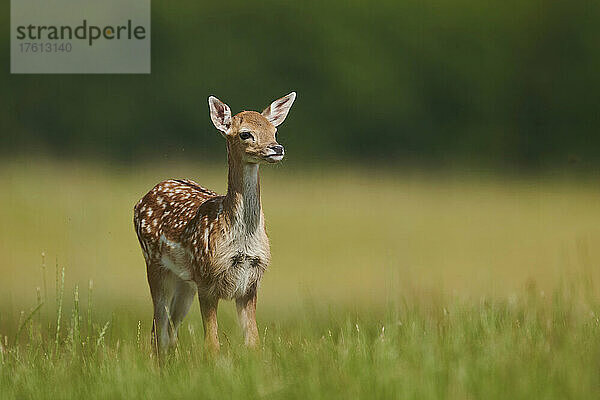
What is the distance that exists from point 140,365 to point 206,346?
341 millimetres

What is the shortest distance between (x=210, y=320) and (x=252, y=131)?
2.97ft

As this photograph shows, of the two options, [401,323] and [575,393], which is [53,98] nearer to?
[401,323]

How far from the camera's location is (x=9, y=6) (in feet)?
44.2

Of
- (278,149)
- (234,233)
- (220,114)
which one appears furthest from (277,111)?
(234,233)

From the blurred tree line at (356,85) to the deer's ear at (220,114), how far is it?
24.0ft

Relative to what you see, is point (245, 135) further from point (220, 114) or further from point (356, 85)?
point (356, 85)

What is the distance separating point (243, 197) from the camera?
16.2 feet

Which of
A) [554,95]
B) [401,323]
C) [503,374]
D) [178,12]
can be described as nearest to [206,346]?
[401,323]

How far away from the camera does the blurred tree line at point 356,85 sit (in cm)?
1328

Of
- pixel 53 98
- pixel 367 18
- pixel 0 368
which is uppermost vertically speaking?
pixel 367 18

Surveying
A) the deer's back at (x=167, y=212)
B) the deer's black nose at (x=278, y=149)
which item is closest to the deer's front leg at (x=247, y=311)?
the deer's back at (x=167, y=212)

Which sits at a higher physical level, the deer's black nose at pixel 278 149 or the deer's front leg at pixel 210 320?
the deer's black nose at pixel 278 149

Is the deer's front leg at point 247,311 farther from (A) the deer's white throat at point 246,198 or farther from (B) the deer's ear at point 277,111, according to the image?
(B) the deer's ear at point 277,111

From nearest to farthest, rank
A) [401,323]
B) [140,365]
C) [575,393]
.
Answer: [575,393]
[140,365]
[401,323]
